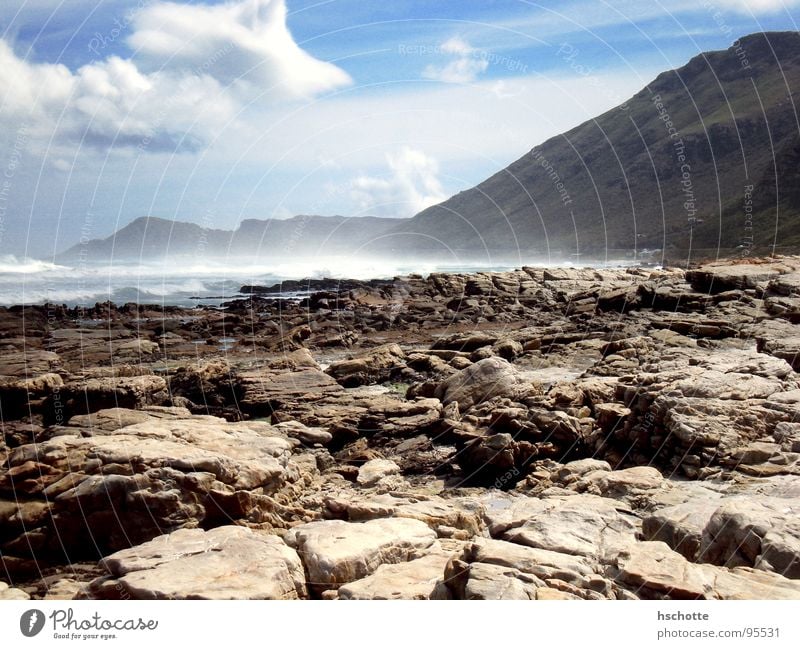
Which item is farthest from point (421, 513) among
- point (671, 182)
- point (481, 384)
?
point (671, 182)

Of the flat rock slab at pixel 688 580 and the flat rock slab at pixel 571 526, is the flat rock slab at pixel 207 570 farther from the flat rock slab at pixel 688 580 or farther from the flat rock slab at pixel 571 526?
the flat rock slab at pixel 688 580

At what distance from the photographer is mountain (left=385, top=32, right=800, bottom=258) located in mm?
89125

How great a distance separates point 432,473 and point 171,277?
67128 millimetres

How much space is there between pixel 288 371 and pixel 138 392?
4.37m

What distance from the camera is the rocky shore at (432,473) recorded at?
658cm

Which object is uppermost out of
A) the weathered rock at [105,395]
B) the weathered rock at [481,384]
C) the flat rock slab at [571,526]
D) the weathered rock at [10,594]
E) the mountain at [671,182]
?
the mountain at [671,182]

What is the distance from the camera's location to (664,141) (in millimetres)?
119562

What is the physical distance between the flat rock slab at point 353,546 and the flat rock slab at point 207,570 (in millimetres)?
212

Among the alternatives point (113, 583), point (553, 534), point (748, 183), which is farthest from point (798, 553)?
point (748, 183)

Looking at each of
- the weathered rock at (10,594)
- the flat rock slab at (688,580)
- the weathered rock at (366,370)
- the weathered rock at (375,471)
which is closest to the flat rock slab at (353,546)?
the flat rock slab at (688,580)

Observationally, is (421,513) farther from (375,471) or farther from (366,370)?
(366,370)

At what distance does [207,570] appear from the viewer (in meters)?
6.56

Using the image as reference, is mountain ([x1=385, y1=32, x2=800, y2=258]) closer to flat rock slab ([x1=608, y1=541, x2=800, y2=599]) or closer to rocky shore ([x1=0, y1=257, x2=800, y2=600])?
rocky shore ([x1=0, y1=257, x2=800, y2=600])
